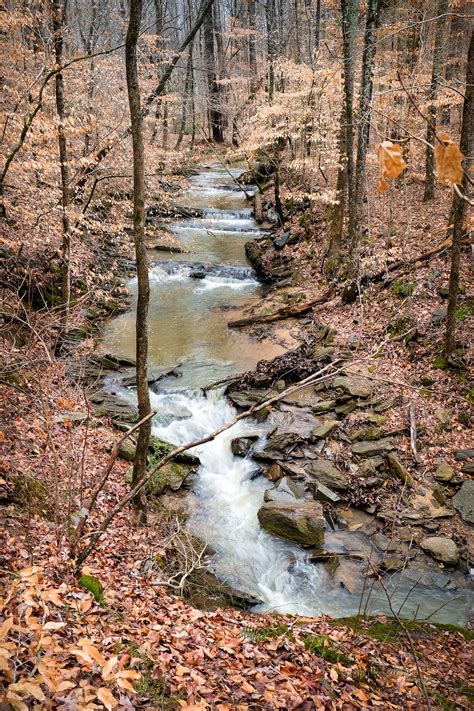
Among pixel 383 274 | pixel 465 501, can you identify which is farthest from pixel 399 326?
pixel 465 501

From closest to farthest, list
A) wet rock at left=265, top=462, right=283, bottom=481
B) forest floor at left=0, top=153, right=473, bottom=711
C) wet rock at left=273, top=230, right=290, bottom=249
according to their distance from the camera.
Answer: forest floor at left=0, top=153, right=473, bottom=711
wet rock at left=265, top=462, right=283, bottom=481
wet rock at left=273, top=230, right=290, bottom=249

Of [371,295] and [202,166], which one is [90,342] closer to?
[371,295]

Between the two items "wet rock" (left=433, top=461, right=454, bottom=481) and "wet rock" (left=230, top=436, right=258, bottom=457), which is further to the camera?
"wet rock" (left=230, top=436, right=258, bottom=457)

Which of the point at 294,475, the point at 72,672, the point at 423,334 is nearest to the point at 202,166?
the point at 423,334

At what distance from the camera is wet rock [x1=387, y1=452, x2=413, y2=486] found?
8.15 m

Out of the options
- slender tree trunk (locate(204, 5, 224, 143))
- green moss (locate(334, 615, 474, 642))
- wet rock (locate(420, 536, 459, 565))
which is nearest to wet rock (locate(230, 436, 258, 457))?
wet rock (locate(420, 536, 459, 565))

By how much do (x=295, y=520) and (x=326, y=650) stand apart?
2817mm

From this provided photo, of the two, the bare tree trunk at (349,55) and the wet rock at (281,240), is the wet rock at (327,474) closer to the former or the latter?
the bare tree trunk at (349,55)

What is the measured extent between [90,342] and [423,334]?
8488mm

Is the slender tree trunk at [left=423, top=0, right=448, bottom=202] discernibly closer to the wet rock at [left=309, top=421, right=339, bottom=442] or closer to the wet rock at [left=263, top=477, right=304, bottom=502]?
the wet rock at [left=309, top=421, right=339, bottom=442]

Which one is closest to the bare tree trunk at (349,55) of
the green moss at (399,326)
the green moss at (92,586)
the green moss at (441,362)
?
the green moss at (399,326)

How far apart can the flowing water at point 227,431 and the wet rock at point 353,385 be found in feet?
6.94

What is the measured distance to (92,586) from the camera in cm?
447

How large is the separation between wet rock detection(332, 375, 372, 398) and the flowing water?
211cm
